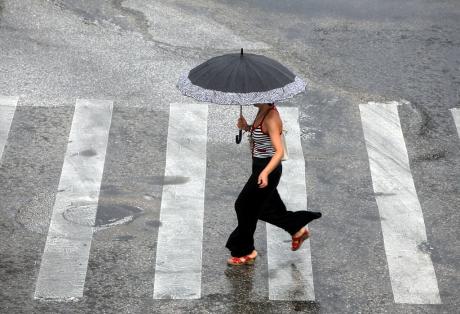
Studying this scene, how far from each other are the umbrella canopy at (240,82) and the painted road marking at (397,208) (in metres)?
1.91

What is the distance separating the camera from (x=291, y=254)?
10109 millimetres

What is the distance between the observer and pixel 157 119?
12.3m

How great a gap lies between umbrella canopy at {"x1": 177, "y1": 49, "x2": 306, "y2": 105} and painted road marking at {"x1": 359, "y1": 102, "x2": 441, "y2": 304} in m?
1.91

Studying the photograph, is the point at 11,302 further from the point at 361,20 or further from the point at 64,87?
the point at 361,20

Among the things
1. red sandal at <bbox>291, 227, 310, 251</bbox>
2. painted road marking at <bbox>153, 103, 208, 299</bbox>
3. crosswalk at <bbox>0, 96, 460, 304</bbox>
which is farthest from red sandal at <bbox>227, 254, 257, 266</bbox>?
red sandal at <bbox>291, 227, 310, 251</bbox>

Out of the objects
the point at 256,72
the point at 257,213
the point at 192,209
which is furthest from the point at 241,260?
the point at 256,72

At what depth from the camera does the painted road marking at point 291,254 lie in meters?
9.59

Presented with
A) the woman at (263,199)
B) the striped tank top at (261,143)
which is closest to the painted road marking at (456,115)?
the woman at (263,199)

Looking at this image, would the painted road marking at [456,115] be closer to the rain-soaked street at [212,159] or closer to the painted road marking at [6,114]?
the rain-soaked street at [212,159]

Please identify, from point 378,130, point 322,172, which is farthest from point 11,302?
point 378,130

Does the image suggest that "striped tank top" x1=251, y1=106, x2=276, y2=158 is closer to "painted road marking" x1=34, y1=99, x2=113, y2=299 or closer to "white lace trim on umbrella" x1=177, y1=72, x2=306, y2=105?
"white lace trim on umbrella" x1=177, y1=72, x2=306, y2=105

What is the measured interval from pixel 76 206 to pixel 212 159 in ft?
5.36

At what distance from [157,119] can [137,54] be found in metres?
1.59

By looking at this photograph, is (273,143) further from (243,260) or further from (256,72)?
(243,260)
